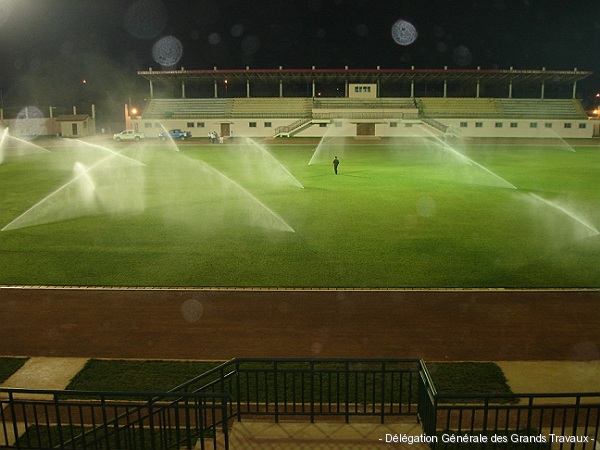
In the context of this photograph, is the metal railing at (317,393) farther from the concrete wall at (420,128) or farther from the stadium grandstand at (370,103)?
the concrete wall at (420,128)

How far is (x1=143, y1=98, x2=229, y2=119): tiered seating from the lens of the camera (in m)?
85.8

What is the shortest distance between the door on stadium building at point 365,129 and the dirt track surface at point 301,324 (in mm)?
70211

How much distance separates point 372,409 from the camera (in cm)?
827

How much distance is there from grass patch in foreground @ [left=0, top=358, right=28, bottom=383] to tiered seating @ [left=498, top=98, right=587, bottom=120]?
274ft

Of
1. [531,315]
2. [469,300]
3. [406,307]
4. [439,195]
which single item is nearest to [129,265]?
[406,307]

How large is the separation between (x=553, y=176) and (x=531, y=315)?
87.4 ft

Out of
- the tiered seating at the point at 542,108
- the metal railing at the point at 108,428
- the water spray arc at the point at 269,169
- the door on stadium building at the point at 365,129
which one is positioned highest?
the tiered seating at the point at 542,108

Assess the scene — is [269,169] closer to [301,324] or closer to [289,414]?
[301,324]

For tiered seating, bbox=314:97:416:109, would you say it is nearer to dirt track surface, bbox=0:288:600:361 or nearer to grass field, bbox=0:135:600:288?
grass field, bbox=0:135:600:288

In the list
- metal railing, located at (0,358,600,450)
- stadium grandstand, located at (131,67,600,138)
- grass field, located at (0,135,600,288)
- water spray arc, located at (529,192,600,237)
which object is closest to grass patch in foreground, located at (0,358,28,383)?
metal railing, located at (0,358,600,450)

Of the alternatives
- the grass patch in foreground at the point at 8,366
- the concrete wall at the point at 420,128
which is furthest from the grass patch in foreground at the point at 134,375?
the concrete wall at the point at 420,128

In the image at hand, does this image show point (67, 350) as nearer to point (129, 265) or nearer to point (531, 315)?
point (129, 265)

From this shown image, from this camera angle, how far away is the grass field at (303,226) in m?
15.2

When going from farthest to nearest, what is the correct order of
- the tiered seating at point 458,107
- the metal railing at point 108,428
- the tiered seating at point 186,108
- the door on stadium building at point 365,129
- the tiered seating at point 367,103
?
the tiered seating at point 186,108, the tiered seating at point 367,103, the tiered seating at point 458,107, the door on stadium building at point 365,129, the metal railing at point 108,428
